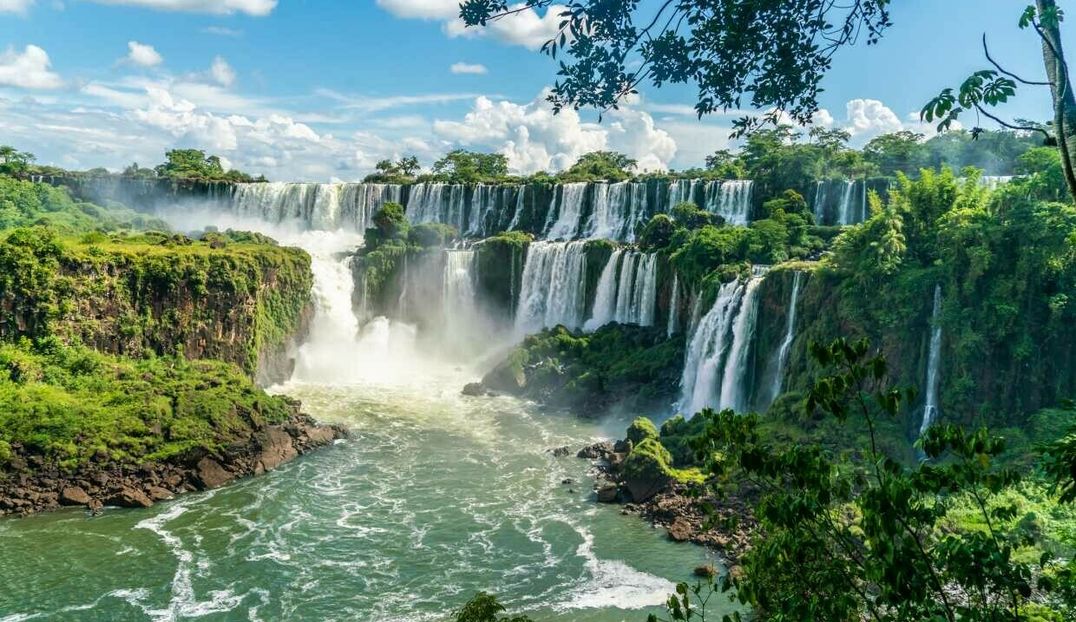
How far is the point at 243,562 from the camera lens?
17016 millimetres

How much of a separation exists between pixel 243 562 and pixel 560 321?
2144 cm

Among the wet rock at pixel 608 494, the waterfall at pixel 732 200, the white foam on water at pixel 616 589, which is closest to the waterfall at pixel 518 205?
the waterfall at pixel 732 200

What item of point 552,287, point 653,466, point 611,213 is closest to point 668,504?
point 653,466

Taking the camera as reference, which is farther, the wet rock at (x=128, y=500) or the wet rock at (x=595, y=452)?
the wet rock at (x=595, y=452)

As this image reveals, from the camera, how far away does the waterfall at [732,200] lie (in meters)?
39.0

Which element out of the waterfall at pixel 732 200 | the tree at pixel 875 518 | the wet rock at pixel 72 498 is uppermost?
the waterfall at pixel 732 200

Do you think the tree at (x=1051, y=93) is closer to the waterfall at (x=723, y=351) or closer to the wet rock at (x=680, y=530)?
the wet rock at (x=680, y=530)

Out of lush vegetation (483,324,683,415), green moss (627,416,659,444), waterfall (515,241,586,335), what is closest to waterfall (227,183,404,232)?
waterfall (515,241,586,335)

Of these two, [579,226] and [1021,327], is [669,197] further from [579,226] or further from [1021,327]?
[1021,327]

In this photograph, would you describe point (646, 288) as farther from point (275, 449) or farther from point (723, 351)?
point (275, 449)

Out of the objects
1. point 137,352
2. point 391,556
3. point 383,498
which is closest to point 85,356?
point 137,352

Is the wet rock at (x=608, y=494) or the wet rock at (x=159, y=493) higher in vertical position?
the wet rock at (x=608, y=494)

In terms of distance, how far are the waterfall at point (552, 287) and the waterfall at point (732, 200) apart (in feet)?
28.0

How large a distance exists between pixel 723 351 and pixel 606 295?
8.99 metres
